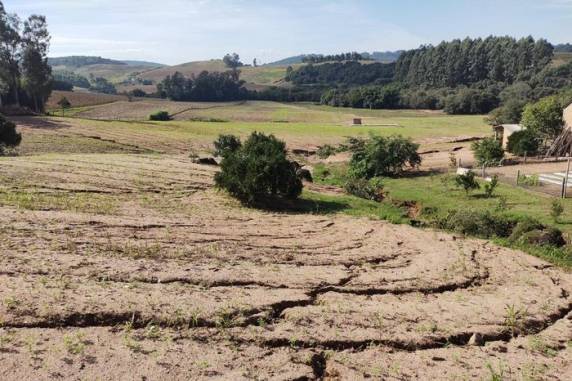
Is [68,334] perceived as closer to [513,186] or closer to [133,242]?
[133,242]

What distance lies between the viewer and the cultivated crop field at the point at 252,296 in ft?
26.6

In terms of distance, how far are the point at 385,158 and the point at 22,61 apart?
158ft

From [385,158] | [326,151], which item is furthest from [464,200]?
[326,151]

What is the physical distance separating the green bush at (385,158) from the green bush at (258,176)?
12608 millimetres

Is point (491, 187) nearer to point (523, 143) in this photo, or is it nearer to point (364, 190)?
point (364, 190)

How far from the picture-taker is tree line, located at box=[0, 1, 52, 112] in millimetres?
61400

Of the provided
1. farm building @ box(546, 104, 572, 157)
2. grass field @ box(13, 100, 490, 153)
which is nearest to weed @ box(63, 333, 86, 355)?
grass field @ box(13, 100, 490, 153)

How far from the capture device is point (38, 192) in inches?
750

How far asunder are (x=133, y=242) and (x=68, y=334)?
567 cm

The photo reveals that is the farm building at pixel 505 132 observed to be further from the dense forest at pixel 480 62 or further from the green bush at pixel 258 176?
the dense forest at pixel 480 62

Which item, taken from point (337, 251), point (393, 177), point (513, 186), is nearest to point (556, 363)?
point (337, 251)

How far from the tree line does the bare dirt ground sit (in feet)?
166

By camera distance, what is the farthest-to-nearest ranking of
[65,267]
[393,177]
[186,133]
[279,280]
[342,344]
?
[186,133] < [393,177] < [279,280] < [65,267] < [342,344]

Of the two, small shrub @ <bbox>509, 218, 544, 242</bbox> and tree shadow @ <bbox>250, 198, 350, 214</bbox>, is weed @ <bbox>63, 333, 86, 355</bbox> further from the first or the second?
small shrub @ <bbox>509, 218, 544, 242</bbox>
